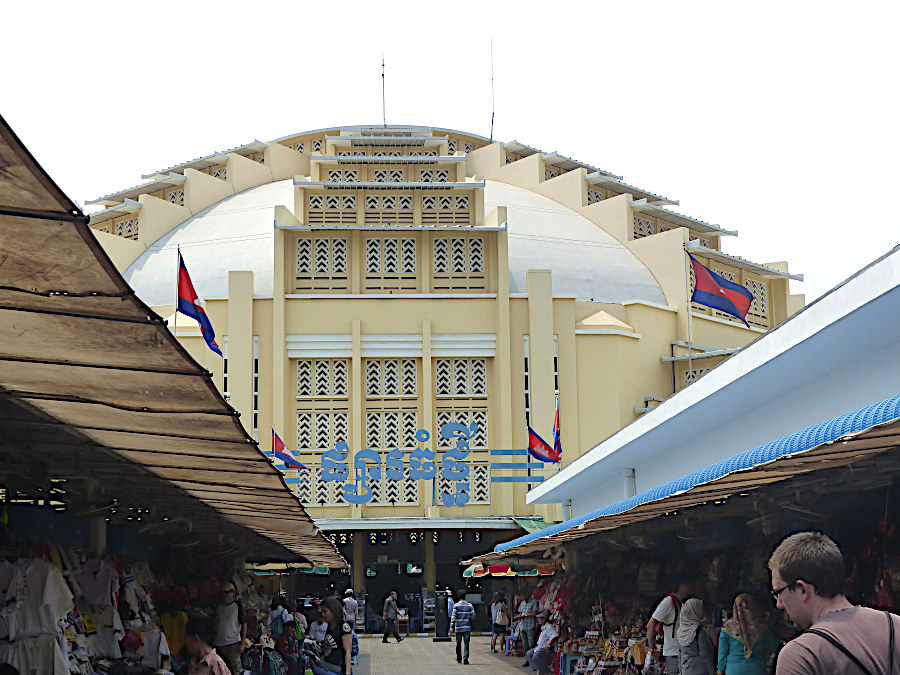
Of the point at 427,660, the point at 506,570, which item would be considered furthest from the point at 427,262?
the point at 427,660

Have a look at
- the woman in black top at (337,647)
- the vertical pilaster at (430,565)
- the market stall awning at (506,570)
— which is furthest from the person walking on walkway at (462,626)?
the vertical pilaster at (430,565)

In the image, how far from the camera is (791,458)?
22.2 feet

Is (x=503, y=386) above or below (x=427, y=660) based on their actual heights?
above

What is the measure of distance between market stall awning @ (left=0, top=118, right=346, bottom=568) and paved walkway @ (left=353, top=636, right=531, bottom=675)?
27.2 feet

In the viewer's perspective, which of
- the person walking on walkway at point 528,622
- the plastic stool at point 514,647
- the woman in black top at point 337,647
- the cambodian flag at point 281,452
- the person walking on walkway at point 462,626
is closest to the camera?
the woman in black top at point 337,647

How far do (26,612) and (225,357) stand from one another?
24719 mm

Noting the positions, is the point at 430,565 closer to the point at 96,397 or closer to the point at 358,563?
the point at 358,563

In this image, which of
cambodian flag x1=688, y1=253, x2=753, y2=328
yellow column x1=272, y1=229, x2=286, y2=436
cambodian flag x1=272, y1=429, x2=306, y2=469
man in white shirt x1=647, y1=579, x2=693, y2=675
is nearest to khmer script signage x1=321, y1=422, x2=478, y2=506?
cambodian flag x1=272, y1=429, x2=306, y2=469

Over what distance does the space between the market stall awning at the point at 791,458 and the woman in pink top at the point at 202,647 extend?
11.2 ft

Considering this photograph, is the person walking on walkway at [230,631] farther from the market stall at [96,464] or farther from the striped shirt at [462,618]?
the striped shirt at [462,618]

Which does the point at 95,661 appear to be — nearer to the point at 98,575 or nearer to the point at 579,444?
the point at 98,575

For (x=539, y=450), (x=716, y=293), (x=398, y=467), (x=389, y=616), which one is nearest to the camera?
(x=716, y=293)

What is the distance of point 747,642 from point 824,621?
600 centimetres

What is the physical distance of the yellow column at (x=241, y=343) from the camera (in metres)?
31.7
